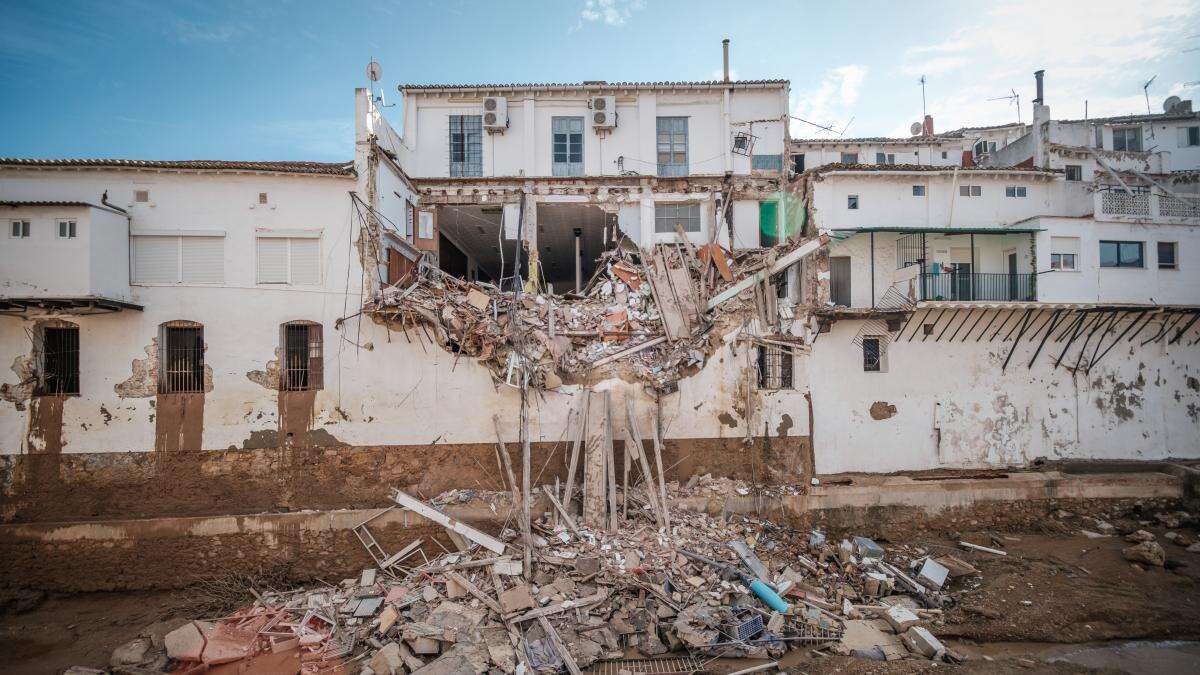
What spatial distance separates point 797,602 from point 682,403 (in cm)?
498

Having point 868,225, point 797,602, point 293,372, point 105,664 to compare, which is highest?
point 868,225

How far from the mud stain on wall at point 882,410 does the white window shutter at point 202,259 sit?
57.7ft

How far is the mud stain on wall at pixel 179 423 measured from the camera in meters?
12.0

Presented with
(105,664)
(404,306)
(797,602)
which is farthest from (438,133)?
(797,602)

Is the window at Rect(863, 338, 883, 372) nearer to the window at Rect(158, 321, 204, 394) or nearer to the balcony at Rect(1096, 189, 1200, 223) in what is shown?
the balcony at Rect(1096, 189, 1200, 223)

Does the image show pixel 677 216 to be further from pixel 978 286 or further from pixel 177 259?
pixel 177 259

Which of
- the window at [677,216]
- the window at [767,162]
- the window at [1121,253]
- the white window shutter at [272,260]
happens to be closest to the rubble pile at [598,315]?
the window at [677,216]

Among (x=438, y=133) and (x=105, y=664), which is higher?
(x=438, y=133)

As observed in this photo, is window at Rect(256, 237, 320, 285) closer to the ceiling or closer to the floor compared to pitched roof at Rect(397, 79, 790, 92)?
closer to the floor

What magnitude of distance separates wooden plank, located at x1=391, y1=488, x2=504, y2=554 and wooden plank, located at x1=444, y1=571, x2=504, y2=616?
2.85 feet

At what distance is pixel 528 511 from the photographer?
11.0 m

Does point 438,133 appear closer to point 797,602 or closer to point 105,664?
point 105,664

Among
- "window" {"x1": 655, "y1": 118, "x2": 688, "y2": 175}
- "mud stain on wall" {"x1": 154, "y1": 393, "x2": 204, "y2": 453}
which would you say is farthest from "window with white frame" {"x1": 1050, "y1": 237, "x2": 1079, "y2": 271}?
"mud stain on wall" {"x1": 154, "y1": 393, "x2": 204, "y2": 453}

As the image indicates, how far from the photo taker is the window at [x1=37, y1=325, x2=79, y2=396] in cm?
1191
